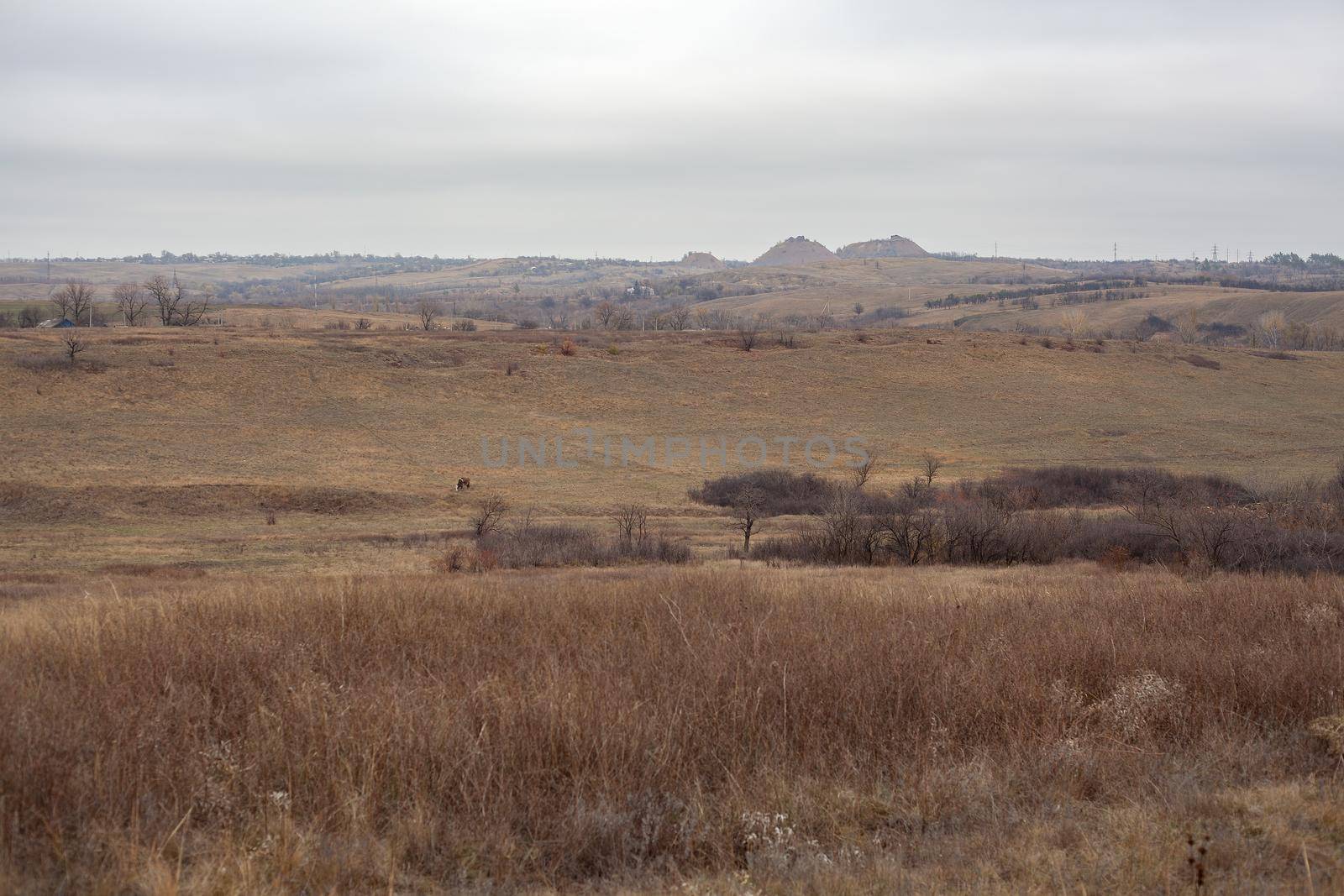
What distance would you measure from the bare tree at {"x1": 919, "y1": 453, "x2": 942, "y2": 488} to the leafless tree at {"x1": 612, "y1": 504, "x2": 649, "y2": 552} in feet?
49.3

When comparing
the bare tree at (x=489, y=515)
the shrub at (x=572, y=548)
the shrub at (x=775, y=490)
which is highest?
the shrub at (x=572, y=548)

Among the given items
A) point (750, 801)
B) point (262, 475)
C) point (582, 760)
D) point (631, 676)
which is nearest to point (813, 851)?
point (750, 801)

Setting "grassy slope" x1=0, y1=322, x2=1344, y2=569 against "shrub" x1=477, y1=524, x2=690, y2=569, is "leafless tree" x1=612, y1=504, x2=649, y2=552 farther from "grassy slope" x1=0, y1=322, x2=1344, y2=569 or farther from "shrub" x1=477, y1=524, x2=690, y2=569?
"grassy slope" x1=0, y1=322, x2=1344, y2=569

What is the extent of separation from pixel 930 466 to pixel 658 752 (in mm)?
45241

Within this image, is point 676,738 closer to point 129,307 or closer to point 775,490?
point 775,490

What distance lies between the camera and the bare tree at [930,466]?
4803 cm

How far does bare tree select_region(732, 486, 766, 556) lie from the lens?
113 ft

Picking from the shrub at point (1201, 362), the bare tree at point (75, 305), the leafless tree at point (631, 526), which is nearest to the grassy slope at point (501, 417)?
the shrub at point (1201, 362)

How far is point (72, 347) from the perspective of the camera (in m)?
60.2

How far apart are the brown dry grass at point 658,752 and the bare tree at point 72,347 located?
194ft

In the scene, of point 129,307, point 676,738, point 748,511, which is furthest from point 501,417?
point 129,307

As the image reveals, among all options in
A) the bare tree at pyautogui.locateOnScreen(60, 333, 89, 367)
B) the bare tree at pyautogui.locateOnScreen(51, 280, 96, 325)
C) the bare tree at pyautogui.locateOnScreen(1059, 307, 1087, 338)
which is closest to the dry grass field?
the bare tree at pyautogui.locateOnScreen(60, 333, 89, 367)

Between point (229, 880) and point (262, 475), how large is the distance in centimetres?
4350

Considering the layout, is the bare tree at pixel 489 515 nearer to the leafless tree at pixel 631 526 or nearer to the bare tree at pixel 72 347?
the leafless tree at pixel 631 526
